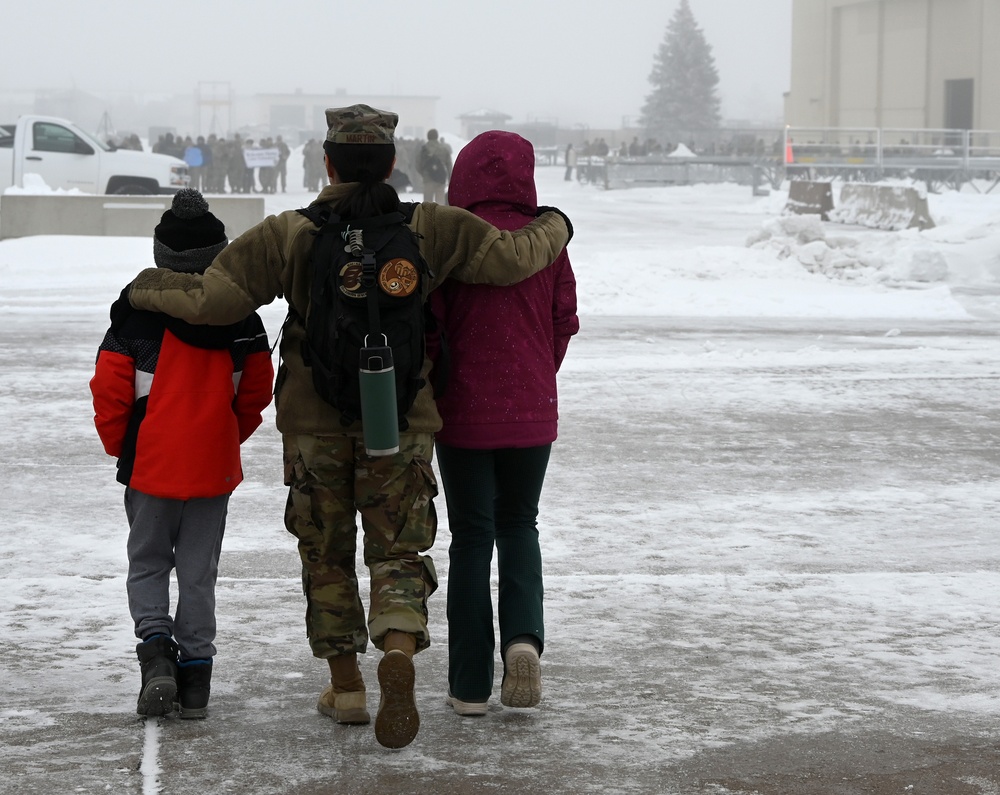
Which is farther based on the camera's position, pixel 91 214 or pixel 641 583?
pixel 91 214

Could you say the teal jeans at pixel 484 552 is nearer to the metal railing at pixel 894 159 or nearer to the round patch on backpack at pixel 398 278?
the round patch on backpack at pixel 398 278

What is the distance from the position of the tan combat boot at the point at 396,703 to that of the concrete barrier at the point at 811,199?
25747mm

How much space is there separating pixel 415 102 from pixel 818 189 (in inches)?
5483

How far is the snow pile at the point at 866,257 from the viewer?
55.7ft

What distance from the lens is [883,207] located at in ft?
85.3

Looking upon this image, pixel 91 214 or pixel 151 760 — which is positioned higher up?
pixel 91 214

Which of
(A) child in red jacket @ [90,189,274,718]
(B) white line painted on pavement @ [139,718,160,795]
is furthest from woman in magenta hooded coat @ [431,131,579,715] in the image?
(B) white line painted on pavement @ [139,718,160,795]

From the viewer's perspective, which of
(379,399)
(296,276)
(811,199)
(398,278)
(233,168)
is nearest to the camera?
(379,399)

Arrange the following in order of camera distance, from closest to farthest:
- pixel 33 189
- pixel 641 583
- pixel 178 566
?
pixel 178 566 < pixel 641 583 < pixel 33 189

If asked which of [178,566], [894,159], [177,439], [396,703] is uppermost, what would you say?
[894,159]

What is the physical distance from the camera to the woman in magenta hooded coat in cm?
394

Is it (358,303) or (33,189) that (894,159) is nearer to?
(33,189)

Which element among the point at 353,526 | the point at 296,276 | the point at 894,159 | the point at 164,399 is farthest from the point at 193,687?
the point at 894,159

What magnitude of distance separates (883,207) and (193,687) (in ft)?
78.1
